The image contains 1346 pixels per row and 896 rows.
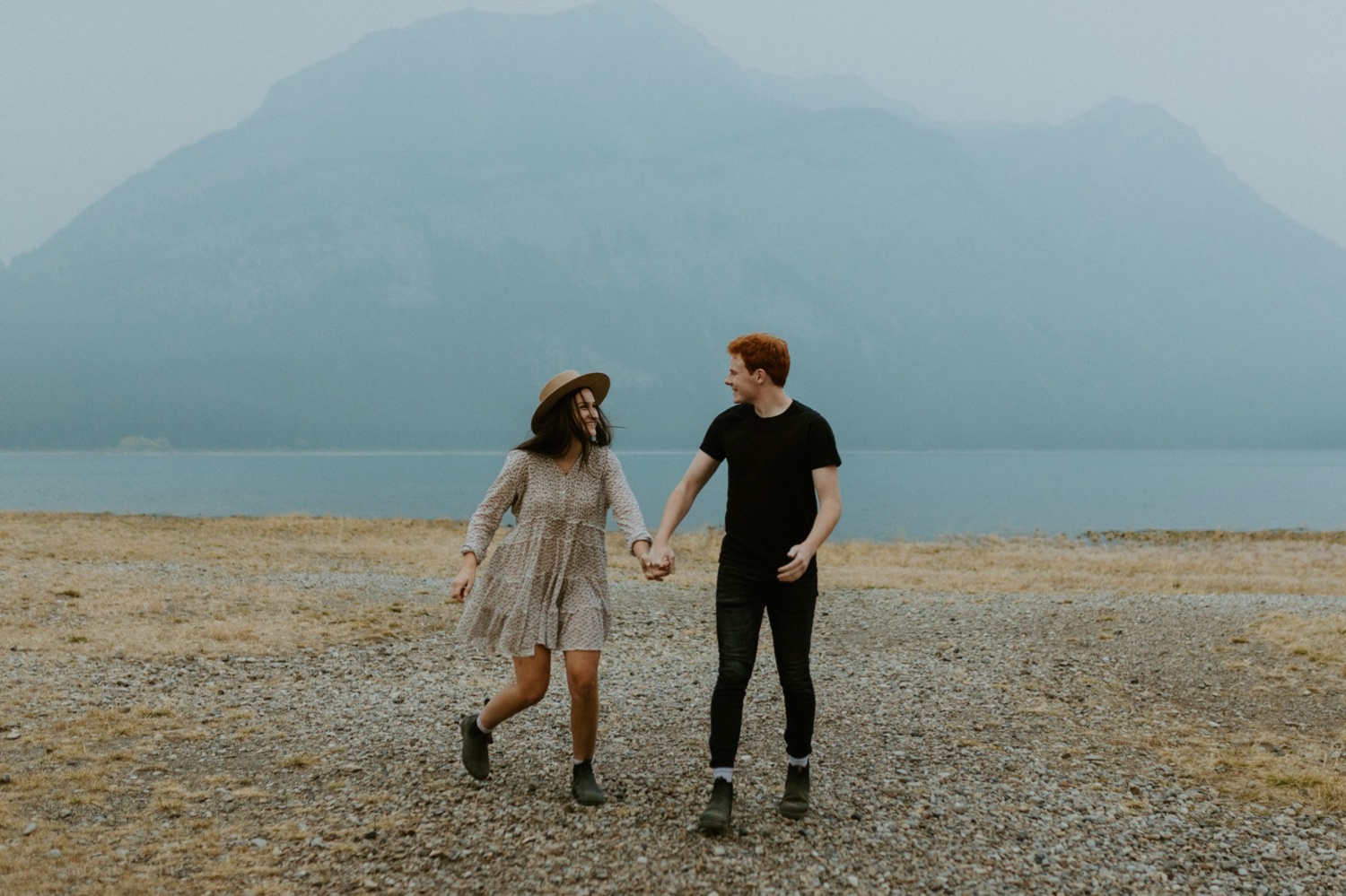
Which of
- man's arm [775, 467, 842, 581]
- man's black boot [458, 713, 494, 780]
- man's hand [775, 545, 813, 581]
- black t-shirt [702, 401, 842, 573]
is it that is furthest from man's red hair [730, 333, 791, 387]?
man's black boot [458, 713, 494, 780]

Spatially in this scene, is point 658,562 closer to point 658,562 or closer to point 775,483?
point 658,562

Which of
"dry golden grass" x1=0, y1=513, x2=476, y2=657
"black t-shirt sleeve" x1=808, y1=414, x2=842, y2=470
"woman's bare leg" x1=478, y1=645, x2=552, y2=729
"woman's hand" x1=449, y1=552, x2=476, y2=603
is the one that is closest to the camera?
"black t-shirt sleeve" x1=808, y1=414, x2=842, y2=470

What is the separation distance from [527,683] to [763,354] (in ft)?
7.28

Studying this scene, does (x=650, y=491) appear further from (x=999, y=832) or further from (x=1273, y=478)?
(x=1273, y=478)

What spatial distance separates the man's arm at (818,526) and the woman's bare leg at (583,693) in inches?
45.6

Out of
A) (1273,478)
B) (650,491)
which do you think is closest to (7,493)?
(650,491)

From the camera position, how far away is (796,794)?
19.0ft

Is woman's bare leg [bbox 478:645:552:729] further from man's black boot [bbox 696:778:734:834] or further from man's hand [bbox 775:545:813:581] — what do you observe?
man's hand [bbox 775:545:813:581]

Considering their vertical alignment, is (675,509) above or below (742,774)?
above

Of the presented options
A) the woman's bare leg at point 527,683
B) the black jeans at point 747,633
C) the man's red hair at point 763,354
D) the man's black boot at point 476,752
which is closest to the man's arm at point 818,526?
the black jeans at point 747,633

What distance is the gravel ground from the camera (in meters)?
5.14

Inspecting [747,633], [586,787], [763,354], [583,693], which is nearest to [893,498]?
[586,787]

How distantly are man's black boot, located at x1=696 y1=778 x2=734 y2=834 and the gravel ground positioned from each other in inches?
3.1

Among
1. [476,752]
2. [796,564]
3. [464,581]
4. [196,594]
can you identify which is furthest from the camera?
[196,594]
